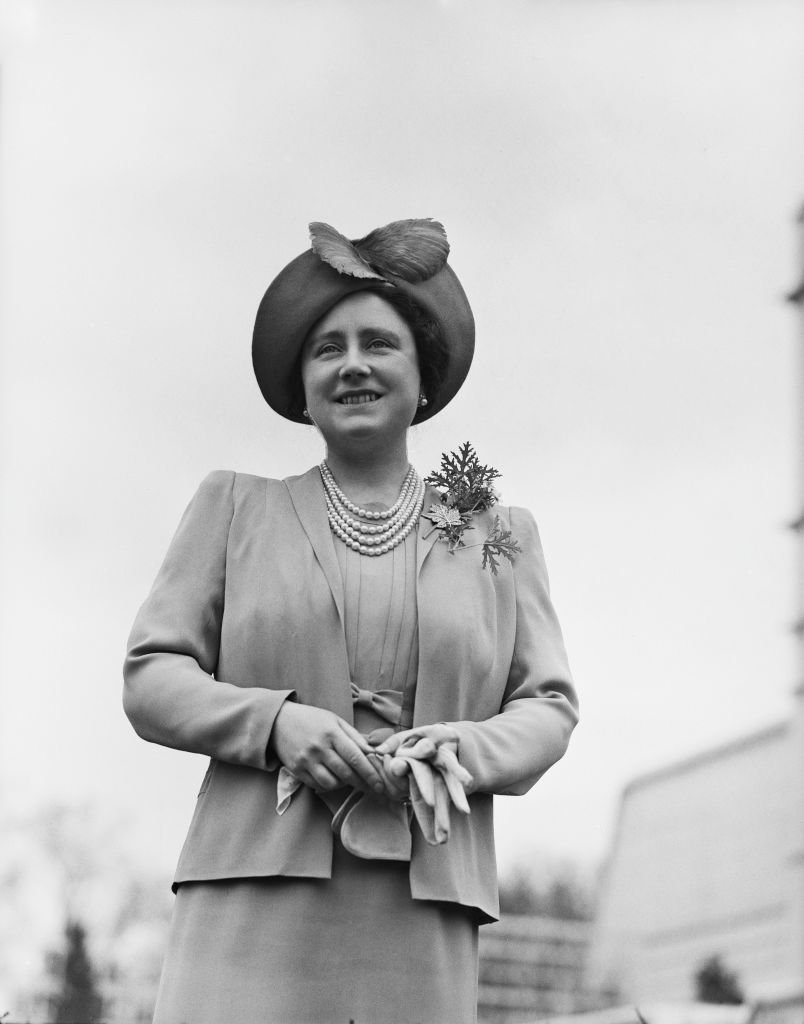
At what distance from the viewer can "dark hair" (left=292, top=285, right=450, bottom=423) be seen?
185 inches

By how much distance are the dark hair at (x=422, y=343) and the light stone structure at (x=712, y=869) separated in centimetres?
4037

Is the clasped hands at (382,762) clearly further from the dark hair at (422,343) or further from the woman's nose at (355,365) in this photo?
the dark hair at (422,343)

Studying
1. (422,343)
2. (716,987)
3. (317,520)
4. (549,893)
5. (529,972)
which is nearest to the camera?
(317,520)

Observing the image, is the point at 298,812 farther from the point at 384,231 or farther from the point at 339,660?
the point at 384,231

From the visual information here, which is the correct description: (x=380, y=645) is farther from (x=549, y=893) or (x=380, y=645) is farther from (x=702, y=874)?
(x=549, y=893)

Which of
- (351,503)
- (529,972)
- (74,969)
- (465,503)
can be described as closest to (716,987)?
(529,972)

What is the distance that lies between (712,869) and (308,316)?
46074 millimetres

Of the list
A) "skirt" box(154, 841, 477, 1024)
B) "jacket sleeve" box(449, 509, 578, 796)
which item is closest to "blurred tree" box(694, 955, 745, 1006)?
"jacket sleeve" box(449, 509, 578, 796)

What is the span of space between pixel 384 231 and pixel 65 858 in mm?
24812

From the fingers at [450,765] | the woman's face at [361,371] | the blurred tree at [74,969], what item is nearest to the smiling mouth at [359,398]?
the woman's face at [361,371]

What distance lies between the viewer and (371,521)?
468 cm

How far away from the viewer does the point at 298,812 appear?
14.0 feet

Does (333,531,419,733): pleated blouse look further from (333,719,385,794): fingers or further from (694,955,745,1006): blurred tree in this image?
(694,955,745,1006): blurred tree

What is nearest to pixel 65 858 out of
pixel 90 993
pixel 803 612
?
pixel 90 993
